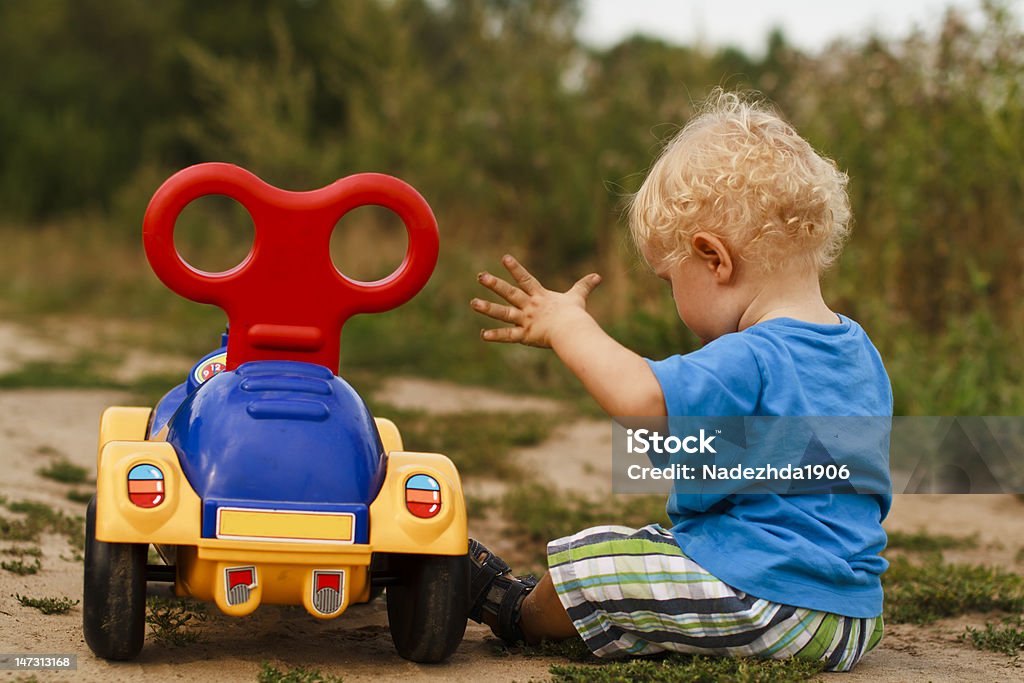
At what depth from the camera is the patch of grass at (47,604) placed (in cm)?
279

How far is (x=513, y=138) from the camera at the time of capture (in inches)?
353

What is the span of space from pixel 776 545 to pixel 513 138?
6.91 meters

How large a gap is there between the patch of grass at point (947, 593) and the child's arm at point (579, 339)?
1430 mm

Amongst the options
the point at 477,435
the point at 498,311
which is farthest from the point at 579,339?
the point at 477,435

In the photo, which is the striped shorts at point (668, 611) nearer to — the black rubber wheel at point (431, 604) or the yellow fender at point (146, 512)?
the black rubber wheel at point (431, 604)

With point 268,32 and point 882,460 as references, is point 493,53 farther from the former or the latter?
point 268,32

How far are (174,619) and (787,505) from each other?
146 centimetres

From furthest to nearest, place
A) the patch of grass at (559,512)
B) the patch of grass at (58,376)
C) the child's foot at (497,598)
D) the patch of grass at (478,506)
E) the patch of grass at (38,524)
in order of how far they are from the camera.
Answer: the patch of grass at (58,376), the patch of grass at (478,506), the patch of grass at (559,512), the patch of grass at (38,524), the child's foot at (497,598)

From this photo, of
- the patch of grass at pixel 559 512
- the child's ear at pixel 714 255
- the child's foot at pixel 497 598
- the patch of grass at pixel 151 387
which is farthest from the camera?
the patch of grass at pixel 151 387

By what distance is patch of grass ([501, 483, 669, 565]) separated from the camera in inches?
161

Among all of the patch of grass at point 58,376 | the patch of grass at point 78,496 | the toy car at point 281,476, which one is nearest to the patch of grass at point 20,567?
the toy car at point 281,476

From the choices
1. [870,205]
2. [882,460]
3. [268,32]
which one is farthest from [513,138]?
[268,32]

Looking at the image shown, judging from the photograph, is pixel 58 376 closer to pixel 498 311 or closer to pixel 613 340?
pixel 498 311

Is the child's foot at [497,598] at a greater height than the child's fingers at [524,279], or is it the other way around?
the child's fingers at [524,279]
